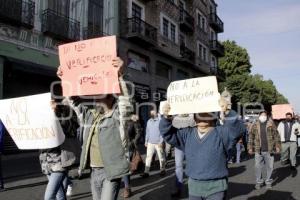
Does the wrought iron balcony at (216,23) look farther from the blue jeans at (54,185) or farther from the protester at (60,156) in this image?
the blue jeans at (54,185)

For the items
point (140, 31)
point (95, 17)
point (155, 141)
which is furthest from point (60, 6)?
point (155, 141)

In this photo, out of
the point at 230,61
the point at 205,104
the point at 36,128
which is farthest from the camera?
Result: the point at 230,61

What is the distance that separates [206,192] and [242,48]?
173ft

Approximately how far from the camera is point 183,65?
3284cm

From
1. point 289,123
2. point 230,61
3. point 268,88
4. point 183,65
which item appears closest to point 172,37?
point 183,65

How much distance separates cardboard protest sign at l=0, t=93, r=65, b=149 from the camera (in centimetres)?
528

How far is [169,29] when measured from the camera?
98.6ft

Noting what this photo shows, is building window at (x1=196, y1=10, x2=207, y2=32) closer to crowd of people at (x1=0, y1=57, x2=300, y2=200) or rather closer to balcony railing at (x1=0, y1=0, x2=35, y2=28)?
balcony railing at (x1=0, y1=0, x2=35, y2=28)

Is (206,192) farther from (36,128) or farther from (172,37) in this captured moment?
(172,37)

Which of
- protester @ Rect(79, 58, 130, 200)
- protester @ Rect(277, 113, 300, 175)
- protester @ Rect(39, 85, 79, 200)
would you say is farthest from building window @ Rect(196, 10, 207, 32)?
protester @ Rect(79, 58, 130, 200)

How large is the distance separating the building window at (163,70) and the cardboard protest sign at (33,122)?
22221 mm

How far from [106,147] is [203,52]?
35667 mm

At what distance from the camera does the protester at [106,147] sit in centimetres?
430

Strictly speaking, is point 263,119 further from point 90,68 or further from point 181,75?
point 181,75
